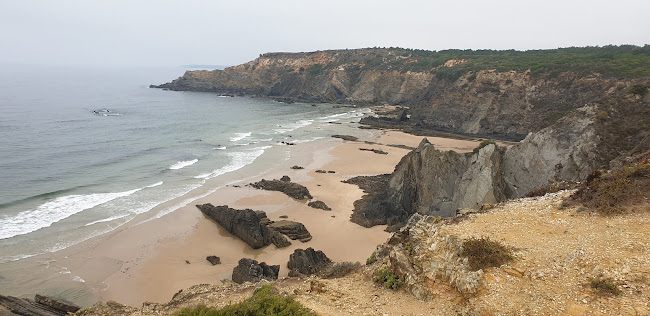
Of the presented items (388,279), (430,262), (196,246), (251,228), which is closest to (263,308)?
(388,279)

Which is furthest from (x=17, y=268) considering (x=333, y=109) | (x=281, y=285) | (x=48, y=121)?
→ (x=333, y=109)

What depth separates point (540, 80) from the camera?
55094mm

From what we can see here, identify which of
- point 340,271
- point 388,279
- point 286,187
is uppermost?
point 388,279

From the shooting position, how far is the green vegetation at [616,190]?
9922 millimetres

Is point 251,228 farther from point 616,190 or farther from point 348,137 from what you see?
point 348,137

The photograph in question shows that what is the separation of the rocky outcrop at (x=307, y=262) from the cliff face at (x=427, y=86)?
62.4ft

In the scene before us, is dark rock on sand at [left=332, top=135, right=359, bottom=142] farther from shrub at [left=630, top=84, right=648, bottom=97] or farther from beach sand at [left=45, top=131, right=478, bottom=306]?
shrub at [left=630, top=84, right=648, bottom=97]

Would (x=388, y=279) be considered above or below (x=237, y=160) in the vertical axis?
above

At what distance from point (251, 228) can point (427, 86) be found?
222 feet

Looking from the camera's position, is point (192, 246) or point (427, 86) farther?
point (427, 86)

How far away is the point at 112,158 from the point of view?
39.5m

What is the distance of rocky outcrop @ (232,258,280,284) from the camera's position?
53.6 ft

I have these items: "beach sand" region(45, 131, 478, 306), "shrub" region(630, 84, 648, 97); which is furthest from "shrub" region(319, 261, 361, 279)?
"shrub" region(630, 84, 648, 97)

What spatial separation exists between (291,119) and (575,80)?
4636cm
